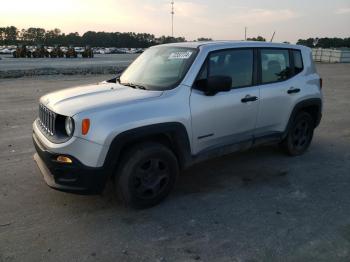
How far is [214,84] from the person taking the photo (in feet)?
14.0

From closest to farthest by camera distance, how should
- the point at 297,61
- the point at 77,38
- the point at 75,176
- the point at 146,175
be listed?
the point at 75,176 → the point at 146,175 → the point at 297,61 → the point at 77,38

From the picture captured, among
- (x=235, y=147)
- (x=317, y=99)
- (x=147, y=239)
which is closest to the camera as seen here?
(x=147, y=239)

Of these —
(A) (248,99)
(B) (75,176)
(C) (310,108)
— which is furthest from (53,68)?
(B) (75,176)

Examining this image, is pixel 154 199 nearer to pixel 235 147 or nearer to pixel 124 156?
pixel 124 156

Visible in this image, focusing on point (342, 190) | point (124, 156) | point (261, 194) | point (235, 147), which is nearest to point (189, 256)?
point (124, 156)

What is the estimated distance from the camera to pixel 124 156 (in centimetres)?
395

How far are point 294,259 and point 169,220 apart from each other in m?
1.29

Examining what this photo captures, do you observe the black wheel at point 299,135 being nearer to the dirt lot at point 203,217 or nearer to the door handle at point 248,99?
the dirt lot at point 203,217

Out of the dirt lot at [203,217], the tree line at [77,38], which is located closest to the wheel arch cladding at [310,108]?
the dirt lot at [203,217]

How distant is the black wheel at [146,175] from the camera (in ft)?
12.9

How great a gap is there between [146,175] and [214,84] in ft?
4.13

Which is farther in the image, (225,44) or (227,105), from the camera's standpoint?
(225,44)

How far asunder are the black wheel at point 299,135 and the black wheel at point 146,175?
2401 millimetres

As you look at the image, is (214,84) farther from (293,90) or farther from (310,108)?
(310,108)
